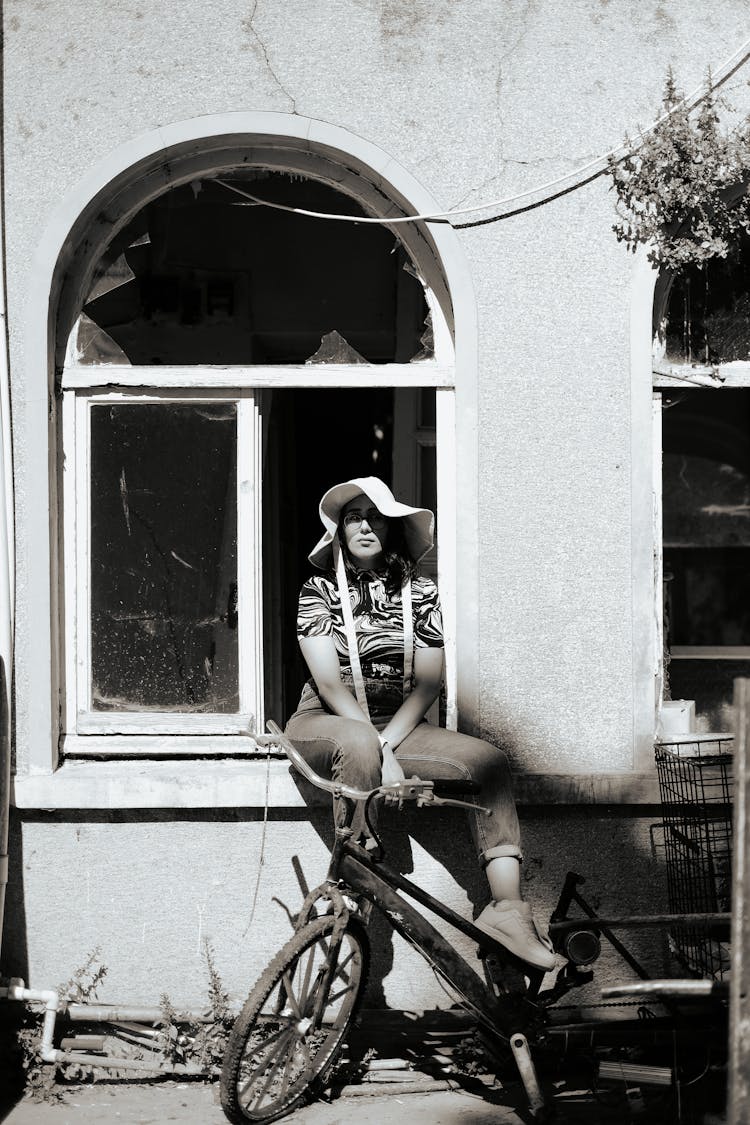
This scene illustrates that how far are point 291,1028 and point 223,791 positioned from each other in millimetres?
937

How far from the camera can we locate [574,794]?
4.82m

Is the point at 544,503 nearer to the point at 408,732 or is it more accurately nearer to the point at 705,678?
the point at 408,732

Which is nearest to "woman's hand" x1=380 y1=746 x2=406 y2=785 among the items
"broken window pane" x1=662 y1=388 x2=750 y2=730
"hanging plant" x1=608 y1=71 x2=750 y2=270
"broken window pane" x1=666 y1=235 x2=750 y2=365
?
"broken window pane" x1=666 y1=235 x2=750 y2=365

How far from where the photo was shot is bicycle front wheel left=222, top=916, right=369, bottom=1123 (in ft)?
13.4

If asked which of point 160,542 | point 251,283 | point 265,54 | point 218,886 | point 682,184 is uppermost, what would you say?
point 265,54

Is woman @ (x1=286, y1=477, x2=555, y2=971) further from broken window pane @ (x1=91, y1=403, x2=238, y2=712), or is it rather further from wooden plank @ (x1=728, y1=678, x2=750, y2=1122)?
wooden plank @ (x1=728, y1=678, x2=750, y2=1122)

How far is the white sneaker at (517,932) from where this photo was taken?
164 inches

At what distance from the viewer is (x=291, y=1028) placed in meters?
4.29

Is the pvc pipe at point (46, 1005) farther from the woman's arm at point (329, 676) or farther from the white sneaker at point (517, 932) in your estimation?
the white sneaker at point (517, 932)

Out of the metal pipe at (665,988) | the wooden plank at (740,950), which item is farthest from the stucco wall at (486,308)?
the wooden plank at (740,950)

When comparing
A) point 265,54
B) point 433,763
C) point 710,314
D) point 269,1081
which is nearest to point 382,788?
point 433,763

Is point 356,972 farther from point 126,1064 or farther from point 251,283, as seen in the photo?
point 251,283

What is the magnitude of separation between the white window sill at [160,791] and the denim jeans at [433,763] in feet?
1.08

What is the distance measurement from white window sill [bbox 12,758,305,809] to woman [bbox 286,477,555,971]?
307 millimetres
